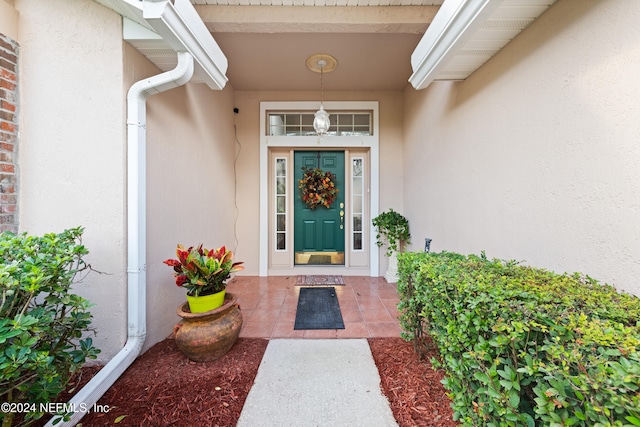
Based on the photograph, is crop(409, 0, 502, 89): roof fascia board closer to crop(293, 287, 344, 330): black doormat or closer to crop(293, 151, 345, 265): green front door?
crop(293, 151, 345, 265): green front door

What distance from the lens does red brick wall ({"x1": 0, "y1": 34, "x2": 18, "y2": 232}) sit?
1.52 metres

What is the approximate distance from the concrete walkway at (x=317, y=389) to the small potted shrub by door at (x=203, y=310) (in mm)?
357

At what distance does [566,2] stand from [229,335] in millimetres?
2804

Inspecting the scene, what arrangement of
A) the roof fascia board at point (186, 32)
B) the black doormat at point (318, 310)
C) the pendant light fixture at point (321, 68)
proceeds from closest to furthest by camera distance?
the roof fascia board at point (186, 32), the black doormat at point (318, 310), the pendant light fixture at point (321, 68)

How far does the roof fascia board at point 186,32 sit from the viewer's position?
1.42 meters

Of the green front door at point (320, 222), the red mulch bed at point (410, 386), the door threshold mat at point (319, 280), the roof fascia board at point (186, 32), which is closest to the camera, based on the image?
the red mulch bed at point (410, 386)

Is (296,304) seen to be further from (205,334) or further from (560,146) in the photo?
(560,146)

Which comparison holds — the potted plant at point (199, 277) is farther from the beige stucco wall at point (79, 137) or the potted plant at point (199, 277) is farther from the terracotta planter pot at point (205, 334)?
the beige stucco wall at point (79, 137)

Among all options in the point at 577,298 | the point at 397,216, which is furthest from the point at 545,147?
the point at 397,216

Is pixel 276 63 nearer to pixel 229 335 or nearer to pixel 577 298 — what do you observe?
pixel 229 335

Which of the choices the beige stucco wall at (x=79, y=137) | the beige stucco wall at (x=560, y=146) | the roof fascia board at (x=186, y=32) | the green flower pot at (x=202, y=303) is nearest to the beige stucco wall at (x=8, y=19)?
the beige stucco wall at (x=79, y=137)

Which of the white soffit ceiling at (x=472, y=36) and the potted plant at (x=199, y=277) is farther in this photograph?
the potted plant at (x=199, y=277)

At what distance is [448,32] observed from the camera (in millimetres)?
1567

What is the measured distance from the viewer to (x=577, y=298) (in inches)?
37.0
